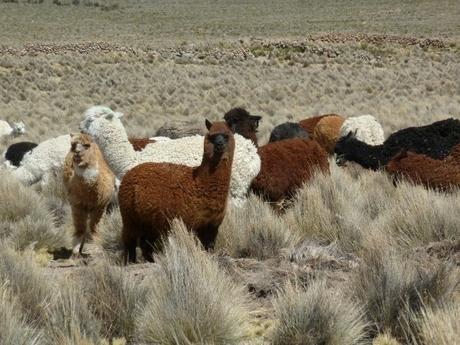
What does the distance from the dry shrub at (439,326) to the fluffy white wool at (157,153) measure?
405 centimetres

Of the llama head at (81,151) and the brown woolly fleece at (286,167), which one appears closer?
the llama head at (81,151)

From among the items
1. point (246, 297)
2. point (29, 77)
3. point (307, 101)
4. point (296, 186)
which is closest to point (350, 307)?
point (246, 297)

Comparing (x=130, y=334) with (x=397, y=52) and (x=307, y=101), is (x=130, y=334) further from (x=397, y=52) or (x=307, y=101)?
(x=397, y=52)

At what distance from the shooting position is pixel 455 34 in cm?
5309

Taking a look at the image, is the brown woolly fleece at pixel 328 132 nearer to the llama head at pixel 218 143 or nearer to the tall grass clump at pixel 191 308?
the llama head at pixel 218 143

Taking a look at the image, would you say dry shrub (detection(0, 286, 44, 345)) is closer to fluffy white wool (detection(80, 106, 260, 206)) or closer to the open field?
the open field

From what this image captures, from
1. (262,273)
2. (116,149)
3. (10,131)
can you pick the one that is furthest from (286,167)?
(10,131)

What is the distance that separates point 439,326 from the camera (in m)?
3.67

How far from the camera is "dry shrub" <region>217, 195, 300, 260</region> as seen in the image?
249 inches

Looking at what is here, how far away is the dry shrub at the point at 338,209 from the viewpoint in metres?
6.66

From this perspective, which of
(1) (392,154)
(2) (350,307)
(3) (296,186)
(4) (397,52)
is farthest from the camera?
(4) (397,52)

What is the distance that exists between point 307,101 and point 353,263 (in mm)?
20417

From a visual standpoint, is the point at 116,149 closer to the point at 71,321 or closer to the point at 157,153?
the point at 157,153

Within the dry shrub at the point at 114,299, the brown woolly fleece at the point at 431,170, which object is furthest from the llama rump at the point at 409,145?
the dry shrub at the point at 114,299
